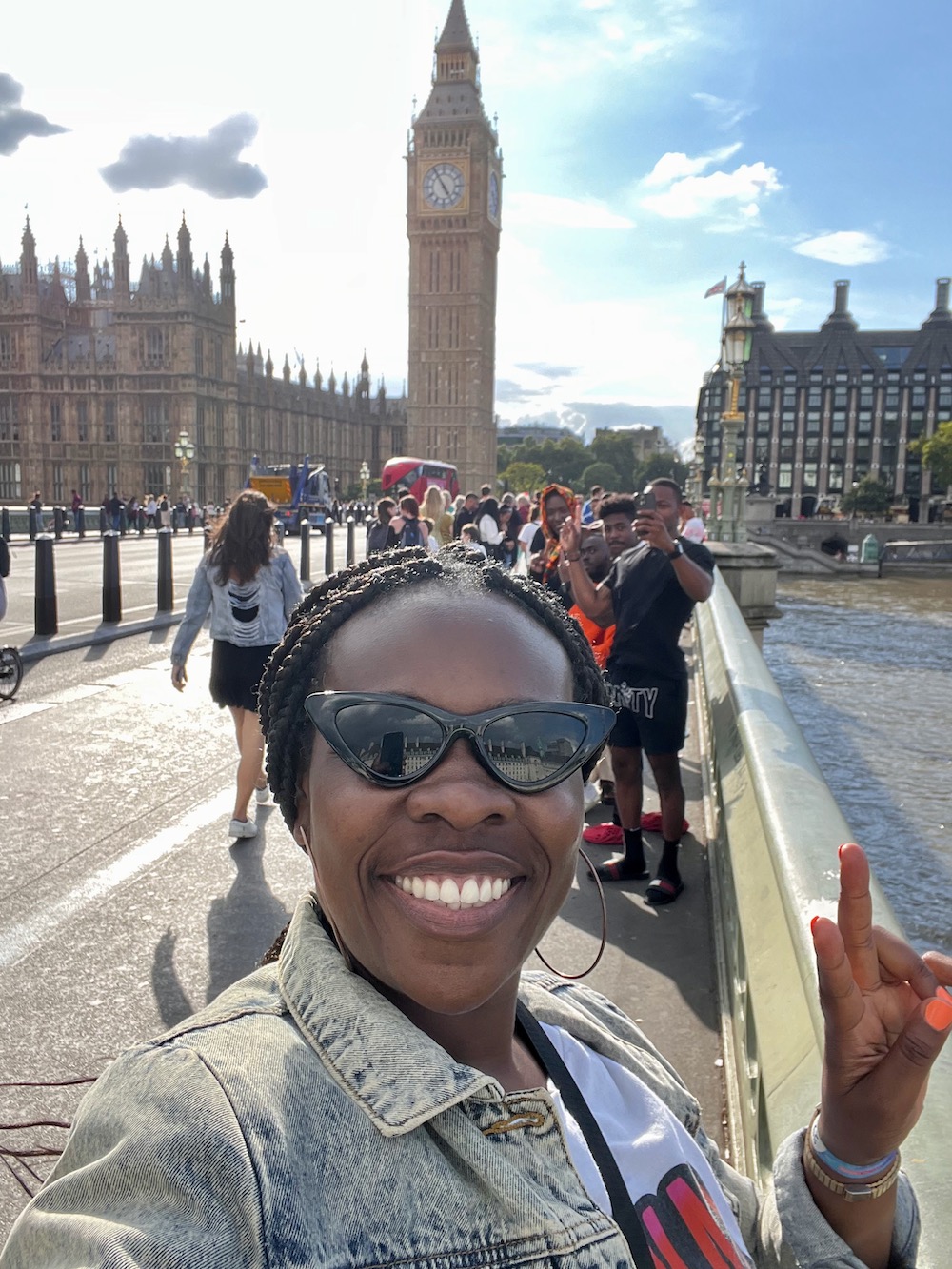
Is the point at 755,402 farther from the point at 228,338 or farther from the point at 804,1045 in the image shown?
the point at 804,1045

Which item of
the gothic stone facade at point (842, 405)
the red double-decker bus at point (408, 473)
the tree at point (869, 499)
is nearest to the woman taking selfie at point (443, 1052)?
the red double-decker bus at point (408, 473)

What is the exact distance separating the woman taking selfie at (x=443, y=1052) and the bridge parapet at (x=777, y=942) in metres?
0.19

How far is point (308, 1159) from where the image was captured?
84 cm

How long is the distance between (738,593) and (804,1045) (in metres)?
13.4

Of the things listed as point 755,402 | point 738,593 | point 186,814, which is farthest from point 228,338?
point 186,814

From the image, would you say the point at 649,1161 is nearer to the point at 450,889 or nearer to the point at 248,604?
the point at 450,889

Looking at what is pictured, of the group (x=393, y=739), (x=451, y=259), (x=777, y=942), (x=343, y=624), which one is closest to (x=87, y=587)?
(x=777, y=942)

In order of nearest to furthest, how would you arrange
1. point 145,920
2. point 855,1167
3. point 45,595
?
point 855,1167 < point 145,920 < point 45,595

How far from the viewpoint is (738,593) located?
14953 millimetres

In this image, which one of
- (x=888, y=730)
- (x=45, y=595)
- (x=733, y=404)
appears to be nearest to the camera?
(x=45, y=595)

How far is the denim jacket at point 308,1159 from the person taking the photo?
807 millimetres

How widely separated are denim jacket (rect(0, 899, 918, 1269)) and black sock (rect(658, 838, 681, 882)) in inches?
142

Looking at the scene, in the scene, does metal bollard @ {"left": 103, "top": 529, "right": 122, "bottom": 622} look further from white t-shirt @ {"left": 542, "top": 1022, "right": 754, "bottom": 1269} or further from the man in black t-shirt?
white t-shirt @ {"left": 542, "top": 1022, "right": 754, "bottom": 1269}

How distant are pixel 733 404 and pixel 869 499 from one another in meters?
60.3
